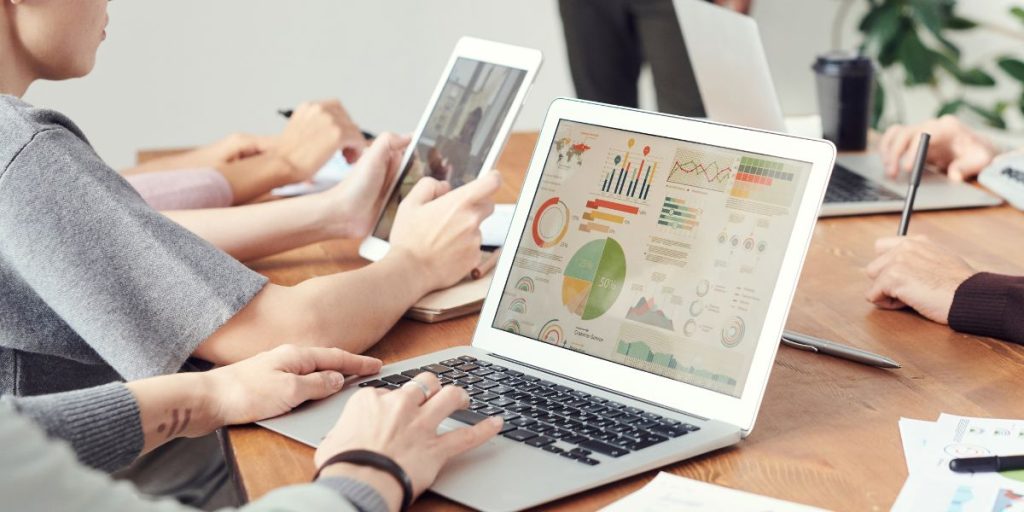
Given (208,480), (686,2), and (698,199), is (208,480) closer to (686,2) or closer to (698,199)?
(698,199)

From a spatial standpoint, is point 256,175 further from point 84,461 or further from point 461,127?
point 84,461

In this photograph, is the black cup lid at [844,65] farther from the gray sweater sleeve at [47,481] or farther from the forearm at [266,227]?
the gray sweater sleeve at [47,481]

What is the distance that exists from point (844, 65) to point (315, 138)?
0.93 metres

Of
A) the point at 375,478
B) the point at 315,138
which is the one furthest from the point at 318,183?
the point at 375,478

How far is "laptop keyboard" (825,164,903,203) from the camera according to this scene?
159cm

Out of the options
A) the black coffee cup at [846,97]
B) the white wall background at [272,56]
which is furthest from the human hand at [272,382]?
the white wall background at [272,56]

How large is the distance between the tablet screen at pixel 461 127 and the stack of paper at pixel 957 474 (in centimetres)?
62

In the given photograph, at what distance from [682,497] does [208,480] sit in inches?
32.6

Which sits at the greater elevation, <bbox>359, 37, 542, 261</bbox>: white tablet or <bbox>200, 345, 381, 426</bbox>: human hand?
<bbox>359, 37, 542, 261</bbox>: white tablet

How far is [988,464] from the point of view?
82 cm

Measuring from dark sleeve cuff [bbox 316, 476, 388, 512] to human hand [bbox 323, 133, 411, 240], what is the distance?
692 millimetres

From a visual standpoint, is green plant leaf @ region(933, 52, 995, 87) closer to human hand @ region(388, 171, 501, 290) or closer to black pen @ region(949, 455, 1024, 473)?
human hand @ region(388, 171, 501, 290)

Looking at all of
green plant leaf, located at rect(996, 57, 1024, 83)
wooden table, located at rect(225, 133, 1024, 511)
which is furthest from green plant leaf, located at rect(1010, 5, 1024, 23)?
wooden table, located at rect(225, 133, 1024, 511)

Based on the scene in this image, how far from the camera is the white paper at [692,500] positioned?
30.0 inches
